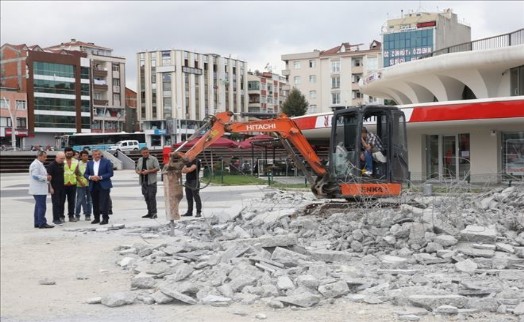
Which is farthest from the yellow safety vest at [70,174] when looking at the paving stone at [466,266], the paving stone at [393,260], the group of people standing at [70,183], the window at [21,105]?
the window at [21,105]

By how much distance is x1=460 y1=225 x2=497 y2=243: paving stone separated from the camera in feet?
30.7

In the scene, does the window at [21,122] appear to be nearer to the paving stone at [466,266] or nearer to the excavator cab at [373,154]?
the excavator cab at [373,154]

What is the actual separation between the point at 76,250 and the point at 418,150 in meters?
22.6

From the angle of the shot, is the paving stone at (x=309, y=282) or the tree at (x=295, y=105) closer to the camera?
the paving stone at (x=309, y=282)

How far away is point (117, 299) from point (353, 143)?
7.46m

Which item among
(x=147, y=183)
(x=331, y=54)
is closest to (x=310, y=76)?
(x=331, y=54)

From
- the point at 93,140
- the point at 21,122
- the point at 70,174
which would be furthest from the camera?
the point at 21,122

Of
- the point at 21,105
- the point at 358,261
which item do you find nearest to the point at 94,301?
the point at 358,261

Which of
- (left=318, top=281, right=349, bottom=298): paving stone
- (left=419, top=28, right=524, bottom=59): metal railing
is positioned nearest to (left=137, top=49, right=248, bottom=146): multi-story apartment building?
(left=419, top=28, right=524, bottom=59): metal railing

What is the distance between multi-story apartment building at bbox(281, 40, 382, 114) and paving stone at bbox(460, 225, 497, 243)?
8349 cm

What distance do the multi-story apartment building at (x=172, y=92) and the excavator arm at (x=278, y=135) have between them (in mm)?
87755

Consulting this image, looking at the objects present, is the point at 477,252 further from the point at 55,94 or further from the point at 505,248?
the point at 55,94

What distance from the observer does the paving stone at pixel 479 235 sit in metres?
9.37

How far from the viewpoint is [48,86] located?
95938 mm
